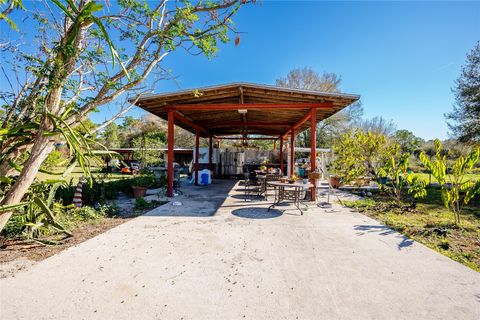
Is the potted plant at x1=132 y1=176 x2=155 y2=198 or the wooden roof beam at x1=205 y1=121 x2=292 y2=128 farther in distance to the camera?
the wooden roof beam at x1=205 y1=121 x2=292 y2=128

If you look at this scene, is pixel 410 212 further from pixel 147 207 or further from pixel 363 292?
pixel 147 207

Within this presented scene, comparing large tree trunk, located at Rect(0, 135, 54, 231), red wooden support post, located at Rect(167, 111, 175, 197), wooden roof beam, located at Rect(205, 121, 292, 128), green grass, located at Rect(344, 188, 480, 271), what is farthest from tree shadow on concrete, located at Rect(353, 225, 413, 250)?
wooden roof beam, located at Rect(205, 121, 292, 128)

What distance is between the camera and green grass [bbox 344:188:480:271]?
360cm

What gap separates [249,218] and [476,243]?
13.3 feet

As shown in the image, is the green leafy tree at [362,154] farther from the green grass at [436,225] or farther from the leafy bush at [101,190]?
the leafy bush at [101,190]

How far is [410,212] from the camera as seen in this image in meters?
6.26

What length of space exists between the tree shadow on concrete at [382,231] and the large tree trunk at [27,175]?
15.3ft

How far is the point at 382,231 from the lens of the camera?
14.8 feet

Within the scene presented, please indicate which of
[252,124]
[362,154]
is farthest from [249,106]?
[252,124]

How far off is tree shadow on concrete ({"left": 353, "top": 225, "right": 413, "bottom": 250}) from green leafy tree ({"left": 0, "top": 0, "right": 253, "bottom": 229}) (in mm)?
4338

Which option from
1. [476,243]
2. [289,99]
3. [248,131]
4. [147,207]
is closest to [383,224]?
[476,243]

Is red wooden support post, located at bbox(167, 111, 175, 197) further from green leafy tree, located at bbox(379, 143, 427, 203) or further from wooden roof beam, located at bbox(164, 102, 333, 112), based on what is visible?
green leafy tree, located at bbox(379, 143, 427, 203)

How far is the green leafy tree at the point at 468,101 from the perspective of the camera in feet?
38.0

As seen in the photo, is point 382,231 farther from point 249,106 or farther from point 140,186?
point 140,186
